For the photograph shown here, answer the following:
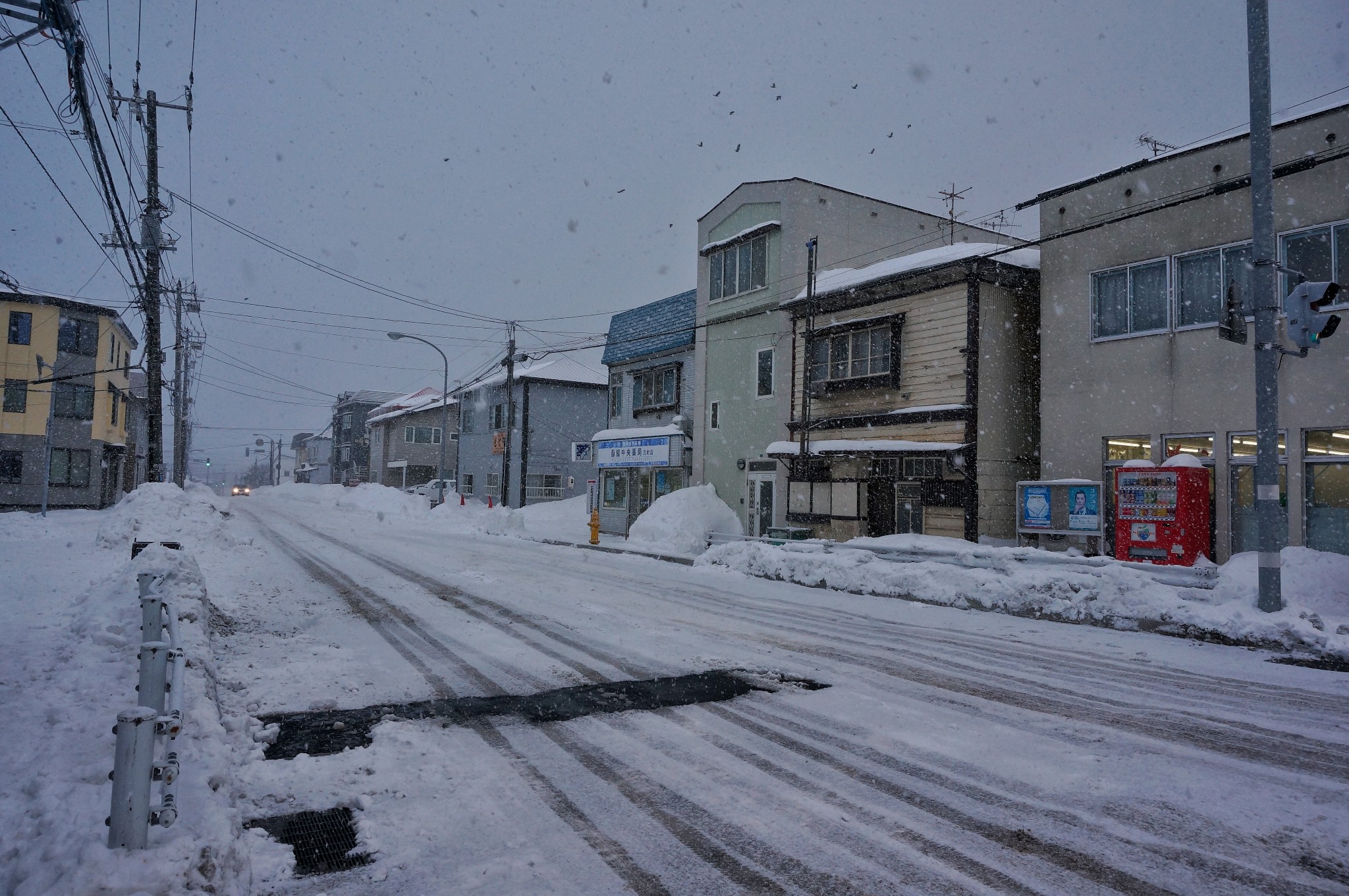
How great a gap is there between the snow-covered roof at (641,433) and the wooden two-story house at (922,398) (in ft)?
20.6

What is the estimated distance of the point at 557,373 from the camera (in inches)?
1831

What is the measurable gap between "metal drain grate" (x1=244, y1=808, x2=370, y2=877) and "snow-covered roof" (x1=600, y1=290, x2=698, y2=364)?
2514cm

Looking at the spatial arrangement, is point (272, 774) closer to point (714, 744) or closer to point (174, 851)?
point (174, 851)

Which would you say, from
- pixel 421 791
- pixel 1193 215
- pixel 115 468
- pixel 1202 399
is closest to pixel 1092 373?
pixel 1202 399

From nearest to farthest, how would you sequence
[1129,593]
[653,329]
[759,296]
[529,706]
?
1. [529,706]
2. [1129,593]
3. [759,296]
4. [653,329]

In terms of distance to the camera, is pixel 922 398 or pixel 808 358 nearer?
pixel 922 398

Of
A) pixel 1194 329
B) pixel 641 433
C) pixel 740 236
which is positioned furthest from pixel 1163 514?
pixel 641 433

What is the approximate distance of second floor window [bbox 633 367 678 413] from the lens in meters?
29.5

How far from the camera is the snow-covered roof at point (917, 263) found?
1911 cm

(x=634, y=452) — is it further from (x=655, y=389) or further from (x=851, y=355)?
(x=851, y=355)

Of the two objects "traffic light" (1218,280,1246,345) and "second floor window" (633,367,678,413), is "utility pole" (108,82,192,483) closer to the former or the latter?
"second floor window" (633,367,678,413)

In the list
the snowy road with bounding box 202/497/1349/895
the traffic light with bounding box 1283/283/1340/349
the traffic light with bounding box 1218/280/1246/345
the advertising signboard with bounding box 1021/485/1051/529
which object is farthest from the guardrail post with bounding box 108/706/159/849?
the advertising signboard with bounding box 1021/485/1051/529

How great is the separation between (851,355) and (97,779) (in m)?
20.3

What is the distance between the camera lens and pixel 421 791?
436 cm
